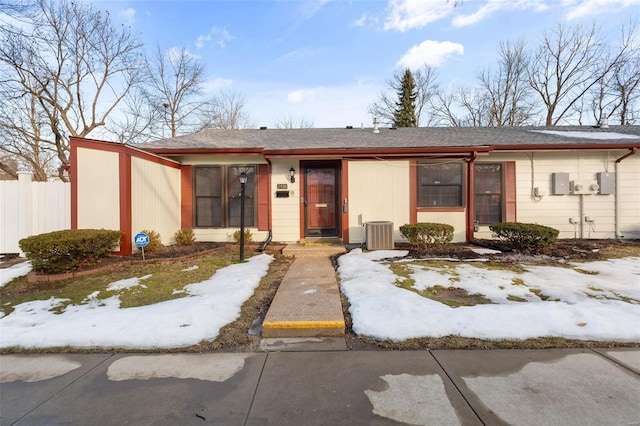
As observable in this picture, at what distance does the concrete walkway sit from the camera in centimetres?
304

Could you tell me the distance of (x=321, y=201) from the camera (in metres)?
8.15

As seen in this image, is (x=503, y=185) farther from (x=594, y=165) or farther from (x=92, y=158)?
(x=92, y=158)

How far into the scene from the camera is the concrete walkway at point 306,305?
3035 mm

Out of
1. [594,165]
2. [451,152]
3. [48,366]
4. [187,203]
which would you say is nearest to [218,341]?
[48,366]

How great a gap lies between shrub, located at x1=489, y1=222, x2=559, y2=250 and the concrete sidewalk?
402 cm

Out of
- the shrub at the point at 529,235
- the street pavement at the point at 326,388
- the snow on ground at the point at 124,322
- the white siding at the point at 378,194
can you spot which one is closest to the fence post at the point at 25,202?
the snow on ground at the point at 124,322

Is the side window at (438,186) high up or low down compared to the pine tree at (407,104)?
down

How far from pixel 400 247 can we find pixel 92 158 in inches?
270

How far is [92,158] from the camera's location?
231 inches

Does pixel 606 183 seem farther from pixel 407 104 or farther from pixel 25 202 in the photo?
pixel 407 104

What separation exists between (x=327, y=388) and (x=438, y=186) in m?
6.63

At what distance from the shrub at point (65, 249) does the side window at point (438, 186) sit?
698 centimetres

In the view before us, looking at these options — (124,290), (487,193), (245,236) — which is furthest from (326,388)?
(487,193)

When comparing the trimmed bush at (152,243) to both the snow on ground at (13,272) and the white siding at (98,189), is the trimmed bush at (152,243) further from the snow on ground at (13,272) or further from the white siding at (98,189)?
the snow on ground at (13,272)
